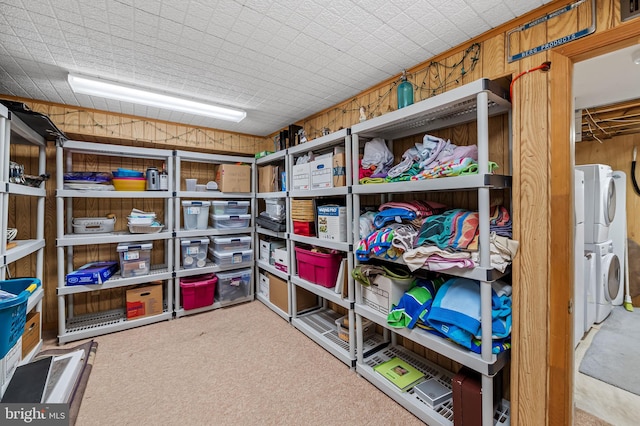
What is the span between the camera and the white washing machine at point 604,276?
2990mm

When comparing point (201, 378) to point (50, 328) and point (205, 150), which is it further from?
point (205, 150)

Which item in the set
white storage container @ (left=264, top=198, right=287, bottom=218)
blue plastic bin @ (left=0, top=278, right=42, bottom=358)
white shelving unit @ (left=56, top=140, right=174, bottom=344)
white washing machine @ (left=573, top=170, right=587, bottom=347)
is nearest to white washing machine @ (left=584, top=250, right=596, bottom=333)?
white washing machine @ (left=573, top=170, right=587, bottom=347)

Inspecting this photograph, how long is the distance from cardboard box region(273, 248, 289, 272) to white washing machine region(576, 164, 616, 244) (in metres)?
3.26

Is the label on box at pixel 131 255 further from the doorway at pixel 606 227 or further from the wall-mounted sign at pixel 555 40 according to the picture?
the doorway at pixel 606 227

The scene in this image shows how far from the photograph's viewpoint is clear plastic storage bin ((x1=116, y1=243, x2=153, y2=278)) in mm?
2971

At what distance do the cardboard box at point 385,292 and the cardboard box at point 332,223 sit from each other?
1.66 feet

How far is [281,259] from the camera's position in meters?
3.21

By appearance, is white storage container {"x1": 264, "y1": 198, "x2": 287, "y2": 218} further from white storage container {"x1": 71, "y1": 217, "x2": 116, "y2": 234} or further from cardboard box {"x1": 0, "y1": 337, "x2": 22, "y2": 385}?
cardboard box {"x1": 0, "y1": 337, "x2": 22, "y2": 385}

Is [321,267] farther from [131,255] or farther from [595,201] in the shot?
[595,201]

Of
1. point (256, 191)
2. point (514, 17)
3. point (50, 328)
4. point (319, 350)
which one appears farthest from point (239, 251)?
point (514, 17)

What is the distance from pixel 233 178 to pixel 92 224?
160 centimetres

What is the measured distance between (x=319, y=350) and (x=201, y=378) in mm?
1007

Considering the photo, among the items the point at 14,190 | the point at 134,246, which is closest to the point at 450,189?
the point at 14,190

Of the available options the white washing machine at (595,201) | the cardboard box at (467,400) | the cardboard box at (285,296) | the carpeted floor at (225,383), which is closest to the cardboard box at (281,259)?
the cardboard box at (285,296)
